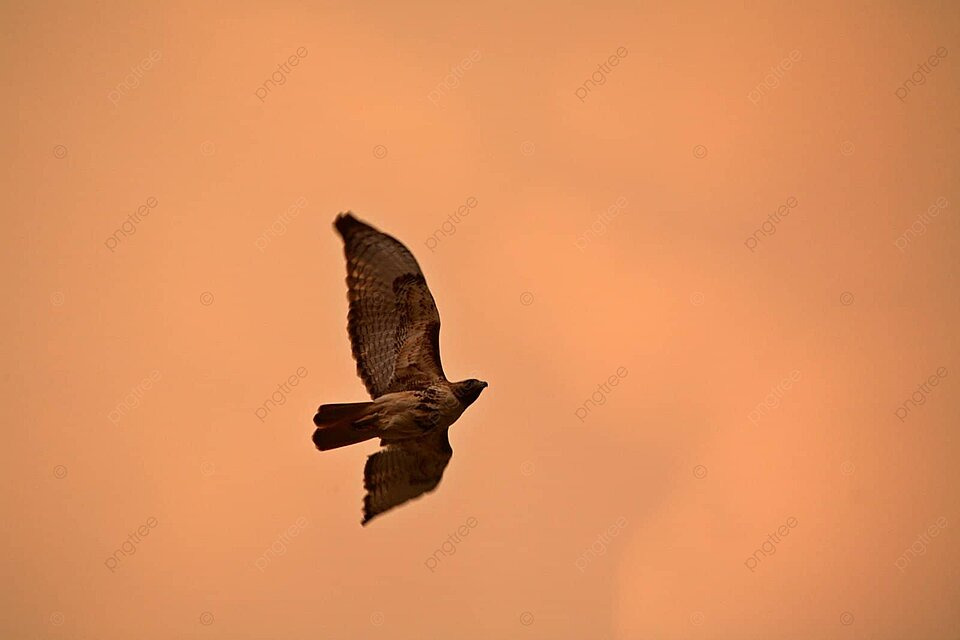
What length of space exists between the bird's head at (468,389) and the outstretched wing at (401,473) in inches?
35.8

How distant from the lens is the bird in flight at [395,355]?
590 inches

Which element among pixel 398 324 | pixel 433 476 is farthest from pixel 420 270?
pixel 433 476

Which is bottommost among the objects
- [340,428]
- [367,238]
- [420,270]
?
[340,428]

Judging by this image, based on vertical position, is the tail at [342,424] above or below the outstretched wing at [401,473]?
above

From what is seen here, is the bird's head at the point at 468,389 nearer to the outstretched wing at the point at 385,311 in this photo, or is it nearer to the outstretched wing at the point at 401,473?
the outstretched wing at the point at 385,311

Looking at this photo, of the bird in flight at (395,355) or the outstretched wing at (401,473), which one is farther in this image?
the outstretched wing at (401,473)

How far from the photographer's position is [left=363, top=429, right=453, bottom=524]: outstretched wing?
50.3ft

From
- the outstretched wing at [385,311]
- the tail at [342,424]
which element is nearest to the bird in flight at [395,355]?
the outstretched wing at [385,311]

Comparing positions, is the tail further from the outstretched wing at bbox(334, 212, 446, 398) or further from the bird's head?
the bird's head

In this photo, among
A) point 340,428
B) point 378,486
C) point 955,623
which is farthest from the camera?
point 955,623

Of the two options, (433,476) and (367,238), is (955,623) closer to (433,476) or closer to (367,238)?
(433,476)

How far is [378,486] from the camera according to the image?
15.5 metres

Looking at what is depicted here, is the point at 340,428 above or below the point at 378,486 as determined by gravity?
above

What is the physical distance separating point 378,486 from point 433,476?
0.91m
